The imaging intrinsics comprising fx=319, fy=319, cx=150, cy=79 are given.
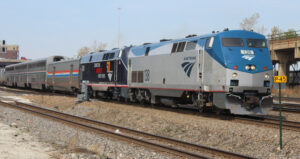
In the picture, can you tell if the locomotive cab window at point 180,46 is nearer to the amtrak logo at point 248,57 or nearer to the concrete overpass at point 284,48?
the amtrak logo at point 248,57

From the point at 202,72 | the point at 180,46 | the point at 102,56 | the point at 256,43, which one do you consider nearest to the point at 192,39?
the point at 180,46

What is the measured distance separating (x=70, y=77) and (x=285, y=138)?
23480mm

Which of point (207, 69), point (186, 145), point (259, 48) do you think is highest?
point (259, 48)

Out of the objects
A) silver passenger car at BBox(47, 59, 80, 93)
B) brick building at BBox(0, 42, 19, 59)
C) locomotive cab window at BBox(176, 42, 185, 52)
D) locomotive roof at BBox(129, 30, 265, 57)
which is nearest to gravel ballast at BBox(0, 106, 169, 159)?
locomotive cab window at BBox(176, 42, 185, 52)

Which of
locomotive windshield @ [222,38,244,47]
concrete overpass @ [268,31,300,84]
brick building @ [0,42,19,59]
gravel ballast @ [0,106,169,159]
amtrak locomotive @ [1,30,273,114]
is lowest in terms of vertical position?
gravel ballast @ [0,106,169,159]

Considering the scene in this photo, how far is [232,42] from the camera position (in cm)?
1438

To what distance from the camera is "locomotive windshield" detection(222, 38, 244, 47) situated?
46.7 ft

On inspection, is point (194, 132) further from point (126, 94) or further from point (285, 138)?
point (126, 94)

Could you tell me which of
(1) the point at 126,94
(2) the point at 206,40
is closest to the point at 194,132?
(2) the point at 206,40

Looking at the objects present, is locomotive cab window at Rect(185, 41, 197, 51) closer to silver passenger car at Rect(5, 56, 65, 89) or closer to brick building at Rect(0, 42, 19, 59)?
silver passenger car at Rect(5, 56, 65, 89)

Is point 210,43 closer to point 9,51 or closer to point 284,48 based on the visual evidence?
point 284,48

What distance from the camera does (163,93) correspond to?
58.7 feet

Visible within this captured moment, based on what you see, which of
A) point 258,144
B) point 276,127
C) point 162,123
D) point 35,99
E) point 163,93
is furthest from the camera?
point 35,99

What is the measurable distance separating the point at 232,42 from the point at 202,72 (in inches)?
75.8
